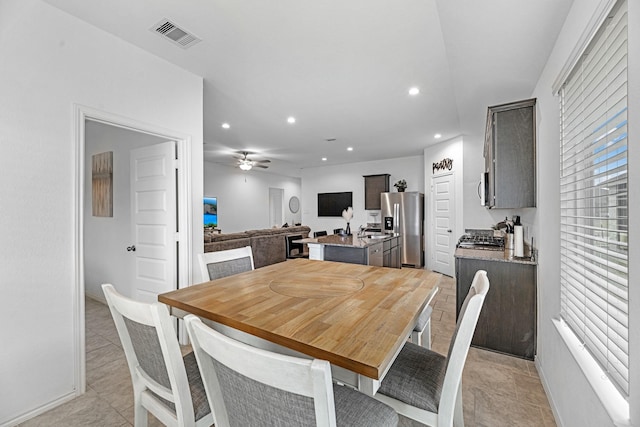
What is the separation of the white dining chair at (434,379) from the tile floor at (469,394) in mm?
614

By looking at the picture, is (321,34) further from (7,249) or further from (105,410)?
(105,410)

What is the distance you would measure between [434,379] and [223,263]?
5.39 feet

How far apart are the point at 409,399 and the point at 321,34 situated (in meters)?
2.46

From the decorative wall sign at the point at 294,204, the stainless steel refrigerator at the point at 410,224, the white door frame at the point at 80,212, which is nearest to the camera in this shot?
the white door frame at the point at 80,212

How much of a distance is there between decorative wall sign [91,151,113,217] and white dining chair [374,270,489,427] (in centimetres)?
426

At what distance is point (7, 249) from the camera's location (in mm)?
1692

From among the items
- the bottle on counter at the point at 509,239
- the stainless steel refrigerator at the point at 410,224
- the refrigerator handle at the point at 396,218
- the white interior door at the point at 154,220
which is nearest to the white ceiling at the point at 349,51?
the white interior door at the point at 154,220

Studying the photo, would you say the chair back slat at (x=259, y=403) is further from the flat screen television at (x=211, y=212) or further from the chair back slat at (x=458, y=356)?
the flat screen television at (x=211, y=212)

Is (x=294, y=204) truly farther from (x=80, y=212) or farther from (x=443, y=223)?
(x=80, y=212)

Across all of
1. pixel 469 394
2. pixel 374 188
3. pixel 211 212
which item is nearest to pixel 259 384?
pixel 469 394

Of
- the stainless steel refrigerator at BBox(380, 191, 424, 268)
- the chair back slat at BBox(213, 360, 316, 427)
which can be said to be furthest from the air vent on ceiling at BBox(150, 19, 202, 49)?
the stainless steel refrigerator at BBox(380, 191, 424, 268)

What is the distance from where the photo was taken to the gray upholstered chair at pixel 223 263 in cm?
206

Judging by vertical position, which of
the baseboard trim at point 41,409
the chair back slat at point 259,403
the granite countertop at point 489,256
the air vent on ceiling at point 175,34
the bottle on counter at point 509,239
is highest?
the air vent on ceiling at point 175,34

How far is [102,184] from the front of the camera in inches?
158
